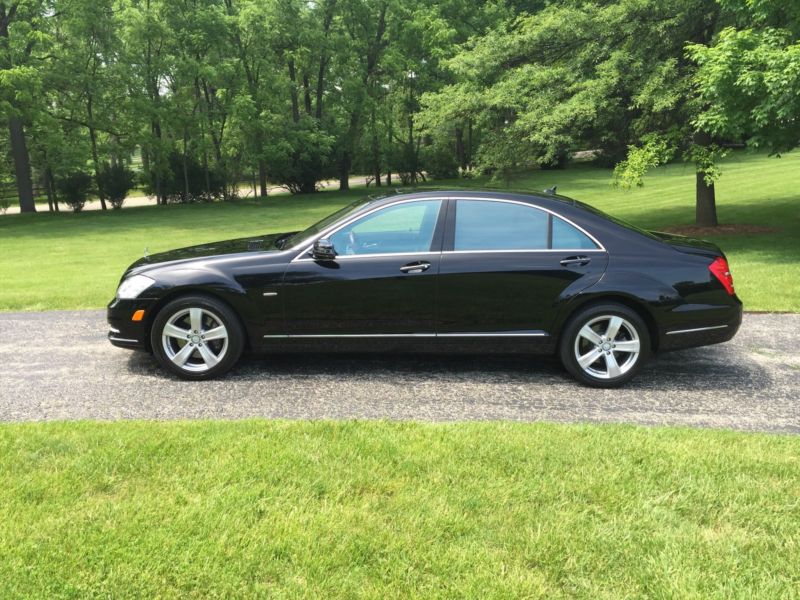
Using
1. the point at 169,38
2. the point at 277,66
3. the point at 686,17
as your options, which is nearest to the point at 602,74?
the point at 686,17

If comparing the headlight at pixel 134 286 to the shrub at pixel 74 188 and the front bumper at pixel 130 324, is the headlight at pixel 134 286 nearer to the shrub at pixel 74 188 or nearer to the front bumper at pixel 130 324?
the front bumper at pixel 130 324

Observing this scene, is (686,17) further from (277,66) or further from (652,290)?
(277,66)

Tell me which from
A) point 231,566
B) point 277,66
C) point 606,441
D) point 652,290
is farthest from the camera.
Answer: point 277,66

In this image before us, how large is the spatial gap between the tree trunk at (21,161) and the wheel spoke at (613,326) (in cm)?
2998

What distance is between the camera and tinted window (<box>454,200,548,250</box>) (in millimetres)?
5145

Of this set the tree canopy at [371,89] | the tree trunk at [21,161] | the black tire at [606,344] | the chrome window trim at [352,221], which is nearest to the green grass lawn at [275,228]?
the tree trunk at [21,161]

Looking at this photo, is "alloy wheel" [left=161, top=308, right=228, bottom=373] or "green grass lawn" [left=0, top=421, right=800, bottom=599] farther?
"alloy wheel" [left=161, top=308, right=228, bottom=373]

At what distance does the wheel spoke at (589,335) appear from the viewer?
5047 mm

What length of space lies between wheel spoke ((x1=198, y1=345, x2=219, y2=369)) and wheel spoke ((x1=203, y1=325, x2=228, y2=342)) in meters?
0.08

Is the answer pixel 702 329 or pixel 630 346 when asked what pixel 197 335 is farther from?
pixel 702 329

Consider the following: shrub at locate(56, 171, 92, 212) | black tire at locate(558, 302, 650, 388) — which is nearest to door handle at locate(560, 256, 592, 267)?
black tire at locate(558, 302, 650, 388)

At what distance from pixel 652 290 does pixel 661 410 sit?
3.12 ft

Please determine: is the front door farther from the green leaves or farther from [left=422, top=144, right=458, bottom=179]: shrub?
[left=422, top=144, right=458, bottom=179]: shrub

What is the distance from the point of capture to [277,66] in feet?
126
